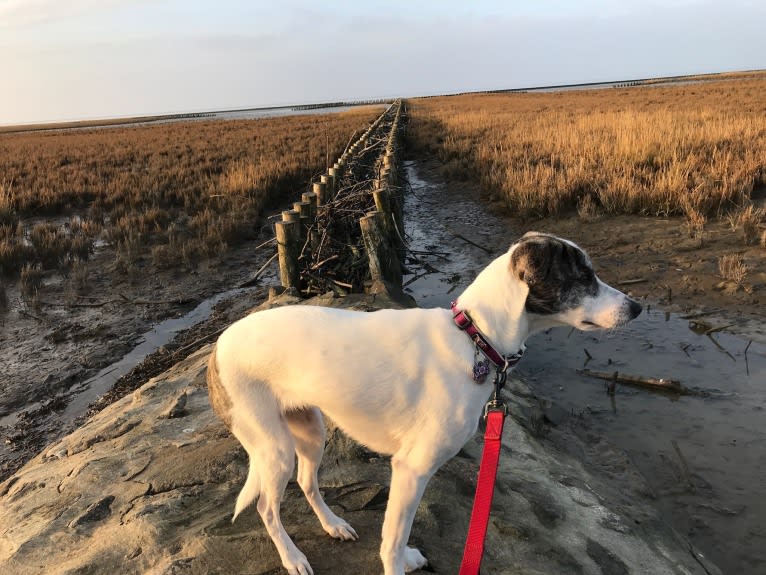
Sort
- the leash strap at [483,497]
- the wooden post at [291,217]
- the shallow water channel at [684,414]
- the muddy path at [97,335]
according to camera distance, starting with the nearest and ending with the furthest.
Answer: the leash strap at [483,497], the shallow water channel at [684,414], the muddy path at [97,335], the wooden post at [291,217]

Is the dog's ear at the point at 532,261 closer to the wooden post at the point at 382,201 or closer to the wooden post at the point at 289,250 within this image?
the wooden post at the point at 289,250

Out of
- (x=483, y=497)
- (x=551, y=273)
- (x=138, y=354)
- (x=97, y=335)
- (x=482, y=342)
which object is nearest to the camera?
(x=483, y=497)

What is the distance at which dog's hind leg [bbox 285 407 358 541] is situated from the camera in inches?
106

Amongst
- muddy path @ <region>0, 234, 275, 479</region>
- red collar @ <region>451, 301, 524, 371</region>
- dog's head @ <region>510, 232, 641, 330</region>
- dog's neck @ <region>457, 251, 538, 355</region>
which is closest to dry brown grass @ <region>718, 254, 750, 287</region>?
dog's head @ <region>510, 232, 641, 330</region>

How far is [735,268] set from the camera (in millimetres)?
7027

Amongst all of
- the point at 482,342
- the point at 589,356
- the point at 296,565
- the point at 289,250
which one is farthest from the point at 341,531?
the point at 289,250

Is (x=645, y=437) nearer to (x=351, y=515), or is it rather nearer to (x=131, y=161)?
(x=351, y=515)

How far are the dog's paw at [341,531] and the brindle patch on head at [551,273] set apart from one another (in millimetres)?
1473

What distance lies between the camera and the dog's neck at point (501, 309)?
93.5 inches

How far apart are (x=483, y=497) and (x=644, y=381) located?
11.7ft

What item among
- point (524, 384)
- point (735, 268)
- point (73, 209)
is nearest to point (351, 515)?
point (524, 384)

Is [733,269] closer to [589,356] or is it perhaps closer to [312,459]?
[589,356]

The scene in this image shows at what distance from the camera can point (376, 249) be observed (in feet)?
24.0

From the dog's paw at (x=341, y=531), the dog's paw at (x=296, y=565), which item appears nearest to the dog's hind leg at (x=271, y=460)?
the dog's paw at (x=296, y=565)
